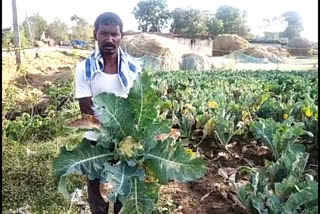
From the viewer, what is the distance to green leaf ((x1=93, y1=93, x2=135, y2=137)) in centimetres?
203

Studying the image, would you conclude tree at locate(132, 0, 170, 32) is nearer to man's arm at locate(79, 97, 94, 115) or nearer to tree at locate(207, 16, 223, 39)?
tree at locate(207, 16, 223, 39)

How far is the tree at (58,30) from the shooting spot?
34250mm

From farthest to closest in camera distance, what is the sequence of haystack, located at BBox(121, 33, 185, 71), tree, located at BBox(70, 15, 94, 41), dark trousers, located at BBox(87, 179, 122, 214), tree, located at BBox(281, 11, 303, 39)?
tree, located at BBox(281, 11, 303, 39) < tree, located at BBox(70, 15, 94, 41) < haystack, located at BBox(121, 33, 185, 71) < dark trousers, located at BBox(87, 179, 122, 214)

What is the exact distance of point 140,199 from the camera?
77.0 inches

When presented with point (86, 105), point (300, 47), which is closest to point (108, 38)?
point (86, 105)

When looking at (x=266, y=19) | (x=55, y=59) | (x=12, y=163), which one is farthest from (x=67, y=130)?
(x=266, y=19)

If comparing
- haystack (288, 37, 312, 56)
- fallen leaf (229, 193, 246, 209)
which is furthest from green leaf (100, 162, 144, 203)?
haystack (288, 37, 312, 56)

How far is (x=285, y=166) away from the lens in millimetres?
2785

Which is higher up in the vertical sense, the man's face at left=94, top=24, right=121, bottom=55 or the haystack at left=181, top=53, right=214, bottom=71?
the man's face at left=94, top=24, right=121, bottom=55

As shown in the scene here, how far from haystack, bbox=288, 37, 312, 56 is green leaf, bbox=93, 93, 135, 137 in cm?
3566

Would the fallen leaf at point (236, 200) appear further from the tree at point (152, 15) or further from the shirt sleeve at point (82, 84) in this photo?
the tree at point (152, 15)

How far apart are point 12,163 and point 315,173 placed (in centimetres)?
273

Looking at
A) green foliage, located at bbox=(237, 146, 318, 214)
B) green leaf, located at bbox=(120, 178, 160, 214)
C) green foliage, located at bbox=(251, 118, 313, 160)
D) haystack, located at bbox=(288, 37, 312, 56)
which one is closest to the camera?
green leaf, located at bbox=(120, 178, 160, 214)

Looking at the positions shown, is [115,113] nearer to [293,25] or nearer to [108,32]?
[108,32]
